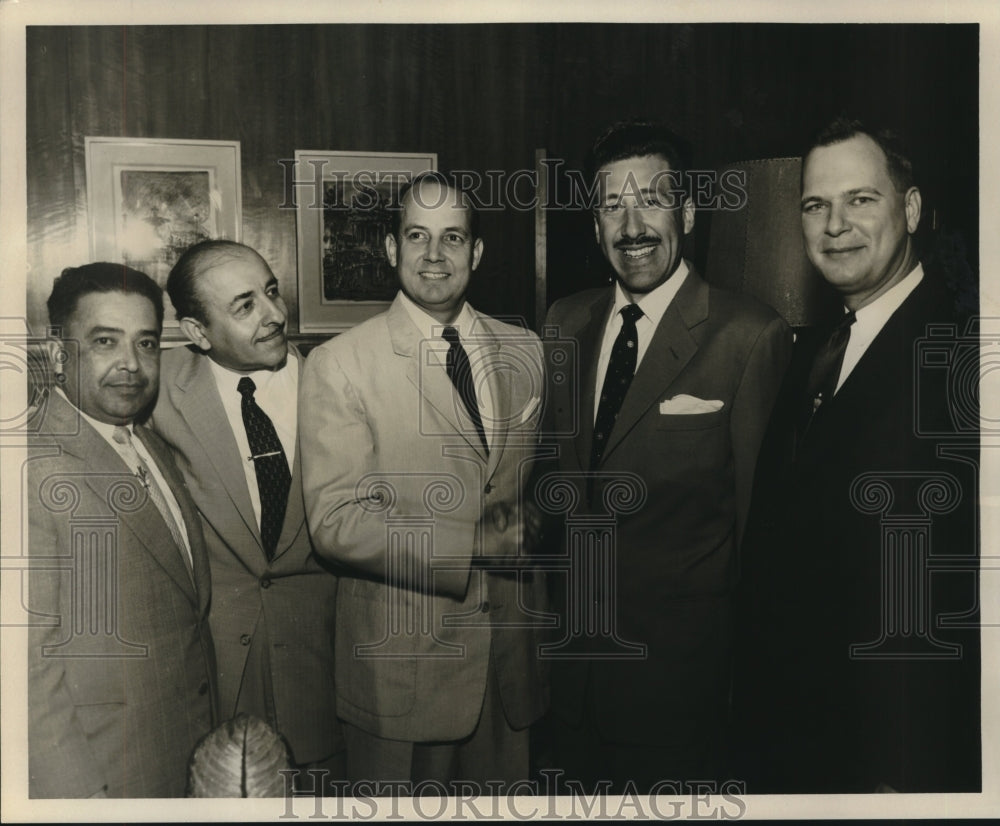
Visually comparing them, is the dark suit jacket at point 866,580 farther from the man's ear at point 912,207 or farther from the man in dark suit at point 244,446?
the man in dark suit at point 244,446

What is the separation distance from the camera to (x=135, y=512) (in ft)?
8.05

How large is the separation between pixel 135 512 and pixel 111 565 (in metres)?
0.15

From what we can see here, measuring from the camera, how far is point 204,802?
8.23 feet

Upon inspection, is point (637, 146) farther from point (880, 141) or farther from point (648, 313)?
point (880, 141)

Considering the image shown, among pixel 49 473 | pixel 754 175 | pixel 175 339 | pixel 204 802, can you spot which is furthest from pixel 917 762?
pixel 49 473

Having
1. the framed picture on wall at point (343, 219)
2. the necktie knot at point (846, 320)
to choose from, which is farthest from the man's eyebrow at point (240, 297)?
the necktie knot at point (846, 320)

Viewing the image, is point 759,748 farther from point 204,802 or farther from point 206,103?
point 206,103

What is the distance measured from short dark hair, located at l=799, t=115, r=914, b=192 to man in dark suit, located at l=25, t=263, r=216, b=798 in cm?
166

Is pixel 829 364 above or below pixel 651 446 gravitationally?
above

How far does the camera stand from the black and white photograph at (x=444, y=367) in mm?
2436

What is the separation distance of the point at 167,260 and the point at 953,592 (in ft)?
6.93

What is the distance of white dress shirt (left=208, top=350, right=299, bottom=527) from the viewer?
244 cm

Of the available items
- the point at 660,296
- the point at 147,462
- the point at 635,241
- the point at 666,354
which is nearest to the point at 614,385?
the point at 666,354

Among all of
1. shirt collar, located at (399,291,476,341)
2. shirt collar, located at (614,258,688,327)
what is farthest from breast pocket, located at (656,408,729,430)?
shirt collar, located at (399,291,476,341)
